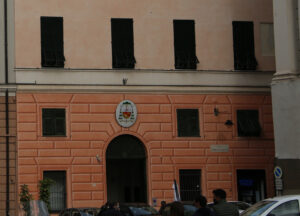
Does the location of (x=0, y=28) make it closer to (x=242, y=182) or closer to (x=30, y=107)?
(x=30, y=107)

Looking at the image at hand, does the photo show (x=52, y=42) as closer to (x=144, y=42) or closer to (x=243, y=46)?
(x=144, y=42)

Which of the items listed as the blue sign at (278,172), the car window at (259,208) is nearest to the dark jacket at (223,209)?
the car window at (259,208)

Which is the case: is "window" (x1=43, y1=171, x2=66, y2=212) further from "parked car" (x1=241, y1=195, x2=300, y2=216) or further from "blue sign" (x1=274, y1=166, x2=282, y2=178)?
"parked car" (x1=241, y1=195, x2=300, y2=216)

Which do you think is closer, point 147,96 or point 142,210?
point 142,210

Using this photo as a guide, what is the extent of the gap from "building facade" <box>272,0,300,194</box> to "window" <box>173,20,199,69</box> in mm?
4386

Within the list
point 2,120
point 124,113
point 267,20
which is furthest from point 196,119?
point 2,120

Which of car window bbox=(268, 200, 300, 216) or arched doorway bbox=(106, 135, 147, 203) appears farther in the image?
arched doorway bbox=(106, 135, 147, 203)

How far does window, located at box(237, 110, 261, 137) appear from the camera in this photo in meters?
39.2

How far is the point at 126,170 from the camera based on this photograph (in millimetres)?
44656

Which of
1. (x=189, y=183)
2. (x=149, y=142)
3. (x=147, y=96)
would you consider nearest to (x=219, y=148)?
(x=189, y=183)

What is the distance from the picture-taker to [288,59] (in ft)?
118

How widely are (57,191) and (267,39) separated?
12534 mm

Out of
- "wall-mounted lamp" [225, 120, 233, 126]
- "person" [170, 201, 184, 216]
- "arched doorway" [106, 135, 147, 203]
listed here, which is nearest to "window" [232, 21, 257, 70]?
"wall-mounted lamp" [225, 120, 233, 126]

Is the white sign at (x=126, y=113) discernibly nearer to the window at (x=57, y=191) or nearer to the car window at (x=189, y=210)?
the window at (x=57, y=191)
